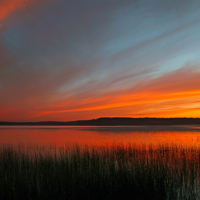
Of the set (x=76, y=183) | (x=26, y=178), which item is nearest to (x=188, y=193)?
(x=76, y=183)

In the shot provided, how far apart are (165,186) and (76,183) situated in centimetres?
313

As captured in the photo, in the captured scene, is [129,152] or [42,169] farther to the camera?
[129,152]

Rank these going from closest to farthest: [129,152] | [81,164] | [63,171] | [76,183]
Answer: [76,183] < [63,171] < [81,164] < [129,152]

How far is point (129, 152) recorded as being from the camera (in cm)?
1392

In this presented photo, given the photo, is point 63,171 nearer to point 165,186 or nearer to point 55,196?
point 55,196

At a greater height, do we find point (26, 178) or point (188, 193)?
point (26, 178)

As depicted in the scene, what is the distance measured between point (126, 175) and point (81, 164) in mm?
2893

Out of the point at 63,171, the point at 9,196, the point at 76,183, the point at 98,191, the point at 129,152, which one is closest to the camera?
the point at 9,196

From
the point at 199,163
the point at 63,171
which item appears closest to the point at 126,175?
the point at 63,171

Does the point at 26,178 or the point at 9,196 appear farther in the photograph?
the point at 26,178

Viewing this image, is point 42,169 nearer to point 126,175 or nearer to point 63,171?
point 63,171

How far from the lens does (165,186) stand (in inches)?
272

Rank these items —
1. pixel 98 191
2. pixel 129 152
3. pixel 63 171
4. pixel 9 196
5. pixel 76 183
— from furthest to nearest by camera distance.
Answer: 1. pixel 129 152
2. pixel 63 171
3. pixel 76 183
4. pixel 98 191
5. pixel 9 196

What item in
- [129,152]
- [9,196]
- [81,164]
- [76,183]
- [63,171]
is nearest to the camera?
[9,196]
